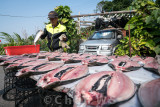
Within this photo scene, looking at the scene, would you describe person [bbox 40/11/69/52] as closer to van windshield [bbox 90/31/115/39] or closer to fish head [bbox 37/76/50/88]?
fish head [bbox 37/76/50/88]

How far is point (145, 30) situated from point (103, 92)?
291 cm

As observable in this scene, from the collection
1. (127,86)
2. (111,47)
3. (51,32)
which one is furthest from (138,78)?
(111,47)

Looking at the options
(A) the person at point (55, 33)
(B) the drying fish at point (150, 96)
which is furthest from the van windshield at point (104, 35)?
(B) the drying fish at point (150, 96)

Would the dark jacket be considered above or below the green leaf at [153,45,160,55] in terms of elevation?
above

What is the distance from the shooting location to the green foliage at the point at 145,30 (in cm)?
266

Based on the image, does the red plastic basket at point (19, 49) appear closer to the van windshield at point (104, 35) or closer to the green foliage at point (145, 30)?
the green foliage at point (145, 30)

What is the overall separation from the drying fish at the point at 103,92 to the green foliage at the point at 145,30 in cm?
233

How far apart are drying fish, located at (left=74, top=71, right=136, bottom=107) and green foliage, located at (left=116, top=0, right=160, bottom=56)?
2.33 metres

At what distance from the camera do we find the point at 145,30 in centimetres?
295

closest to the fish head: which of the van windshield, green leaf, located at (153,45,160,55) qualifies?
green leaf, located at (153,45,160,55)

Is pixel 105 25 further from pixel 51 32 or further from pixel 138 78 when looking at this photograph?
pixel 138 78

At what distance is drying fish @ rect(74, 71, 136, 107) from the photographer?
0.65 m

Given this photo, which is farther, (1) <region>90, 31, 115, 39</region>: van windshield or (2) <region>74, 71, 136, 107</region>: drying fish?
(1) <region>90, 31, 115, 39</region>: van windshield

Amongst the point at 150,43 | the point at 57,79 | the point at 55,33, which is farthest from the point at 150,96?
the point at 55,33
